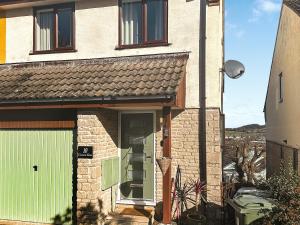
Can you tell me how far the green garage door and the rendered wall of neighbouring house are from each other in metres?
3.15

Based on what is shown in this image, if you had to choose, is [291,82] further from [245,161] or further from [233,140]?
[233,140]

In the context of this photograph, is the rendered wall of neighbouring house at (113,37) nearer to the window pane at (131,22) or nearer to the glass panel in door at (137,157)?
the window pane at (131,22)

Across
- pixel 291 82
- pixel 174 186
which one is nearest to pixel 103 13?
pixel 174 186

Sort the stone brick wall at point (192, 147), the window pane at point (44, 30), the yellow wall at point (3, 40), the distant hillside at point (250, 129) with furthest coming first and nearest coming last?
the distant hillside at point (250, 129) < the yellow wall at point (3, 40) < the window pane at point (44, 30) < the stone brick wall at point (192, 147)

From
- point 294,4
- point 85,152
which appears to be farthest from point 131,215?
point 294,4

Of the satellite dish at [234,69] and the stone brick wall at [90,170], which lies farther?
the satellite dish at [234,69]

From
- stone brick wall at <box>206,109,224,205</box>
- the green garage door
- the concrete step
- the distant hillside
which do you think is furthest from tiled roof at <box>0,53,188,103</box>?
the distant hillside

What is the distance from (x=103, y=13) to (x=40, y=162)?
203 inches

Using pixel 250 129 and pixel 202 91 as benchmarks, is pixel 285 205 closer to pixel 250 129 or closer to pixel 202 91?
pixel 202 91

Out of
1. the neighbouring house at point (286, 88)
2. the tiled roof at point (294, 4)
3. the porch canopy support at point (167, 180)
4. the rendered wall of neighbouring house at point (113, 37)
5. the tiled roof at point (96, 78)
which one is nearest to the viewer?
the porch canopy support at point (167, 180)

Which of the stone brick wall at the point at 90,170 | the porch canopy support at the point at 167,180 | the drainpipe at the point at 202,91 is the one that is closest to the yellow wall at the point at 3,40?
the stone brick wall at the point at 90,170

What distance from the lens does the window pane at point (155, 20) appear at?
1088 cm

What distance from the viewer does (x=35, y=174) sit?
32.9 feet

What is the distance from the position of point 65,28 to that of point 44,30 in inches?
31.9
